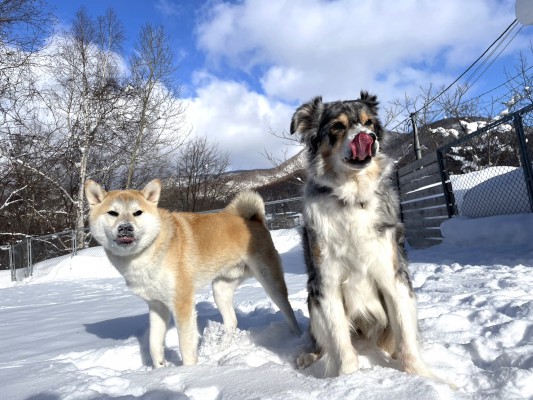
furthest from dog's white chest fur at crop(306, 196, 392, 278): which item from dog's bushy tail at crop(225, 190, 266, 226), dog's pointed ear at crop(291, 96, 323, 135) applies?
dog's bushy tail at crop(225, 190, 266, 226)

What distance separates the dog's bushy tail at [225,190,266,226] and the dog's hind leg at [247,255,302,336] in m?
0.55

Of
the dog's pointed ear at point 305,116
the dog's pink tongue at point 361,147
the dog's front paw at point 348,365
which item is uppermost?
the dog's pointed ear at point 305,116

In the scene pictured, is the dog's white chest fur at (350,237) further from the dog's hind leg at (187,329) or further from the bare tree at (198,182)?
the bare tree at (198,182)

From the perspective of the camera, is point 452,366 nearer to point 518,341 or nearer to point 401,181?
point 518,341

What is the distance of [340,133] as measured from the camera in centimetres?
279

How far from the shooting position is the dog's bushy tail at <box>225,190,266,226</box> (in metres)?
4.26

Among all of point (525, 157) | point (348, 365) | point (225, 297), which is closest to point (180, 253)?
point (225, 297)

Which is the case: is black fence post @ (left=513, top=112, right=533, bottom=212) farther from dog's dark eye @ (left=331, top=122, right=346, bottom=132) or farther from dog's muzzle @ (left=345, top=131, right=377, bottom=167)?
dog's muzzle @ (left=345, top=131, right=377, bottom=167)

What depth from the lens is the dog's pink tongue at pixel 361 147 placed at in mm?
2520

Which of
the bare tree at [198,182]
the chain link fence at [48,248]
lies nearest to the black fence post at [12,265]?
the chain link fence at [48,248]

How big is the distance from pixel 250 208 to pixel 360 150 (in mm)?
1987

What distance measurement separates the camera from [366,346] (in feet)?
9.30

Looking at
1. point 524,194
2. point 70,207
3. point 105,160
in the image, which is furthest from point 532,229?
point 70,207

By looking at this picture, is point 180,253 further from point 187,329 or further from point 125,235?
point 187,329
